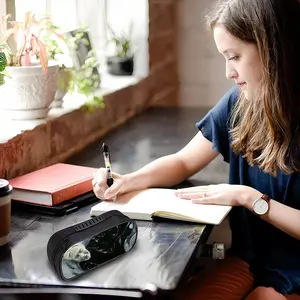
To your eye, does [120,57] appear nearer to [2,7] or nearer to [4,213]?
[2,7]

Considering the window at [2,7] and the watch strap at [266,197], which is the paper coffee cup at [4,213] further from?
the window at [2,7]

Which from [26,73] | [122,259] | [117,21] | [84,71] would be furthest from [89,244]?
[117,21]

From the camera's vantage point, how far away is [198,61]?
10.8 ft

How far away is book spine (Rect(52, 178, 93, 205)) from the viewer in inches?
65.3

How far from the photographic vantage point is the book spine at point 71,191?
1659mm

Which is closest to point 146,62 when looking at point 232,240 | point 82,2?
point 82,2

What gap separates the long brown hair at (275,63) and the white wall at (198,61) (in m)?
1.54

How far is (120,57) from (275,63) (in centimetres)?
143

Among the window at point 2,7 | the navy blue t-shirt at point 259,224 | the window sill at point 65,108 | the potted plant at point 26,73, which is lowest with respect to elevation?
the navy blue t-shirt at point 259,224

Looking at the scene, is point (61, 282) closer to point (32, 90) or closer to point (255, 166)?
point (255, 166)

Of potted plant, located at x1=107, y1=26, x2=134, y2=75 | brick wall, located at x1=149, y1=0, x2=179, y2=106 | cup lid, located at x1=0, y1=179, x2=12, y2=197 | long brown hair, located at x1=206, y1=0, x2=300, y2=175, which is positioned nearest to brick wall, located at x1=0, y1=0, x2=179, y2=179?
brick wall, located at x1=149, y1=0, x2=179, y2=106

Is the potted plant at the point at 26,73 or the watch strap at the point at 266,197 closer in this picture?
the watch strap at the point at 266,197

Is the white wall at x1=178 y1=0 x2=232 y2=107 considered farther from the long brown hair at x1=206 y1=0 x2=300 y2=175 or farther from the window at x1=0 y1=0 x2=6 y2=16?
the long brown hair at x1=206 y1=0 x2=300 y2=175

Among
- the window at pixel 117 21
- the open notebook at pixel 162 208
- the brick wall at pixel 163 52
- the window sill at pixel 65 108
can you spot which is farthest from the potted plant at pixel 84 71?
the open notebook at pixel 162 208
